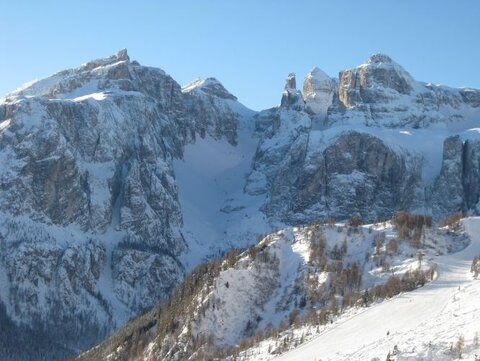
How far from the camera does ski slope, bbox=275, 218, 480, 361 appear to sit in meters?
71.9

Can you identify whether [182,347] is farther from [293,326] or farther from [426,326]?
[426,326]

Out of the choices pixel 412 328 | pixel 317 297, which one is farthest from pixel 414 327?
pixel 317 297

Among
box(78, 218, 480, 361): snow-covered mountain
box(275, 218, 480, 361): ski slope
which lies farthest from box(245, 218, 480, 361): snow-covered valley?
box(78, 218, 480, 361): snow-covered mountain

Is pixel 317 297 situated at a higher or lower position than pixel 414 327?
lower

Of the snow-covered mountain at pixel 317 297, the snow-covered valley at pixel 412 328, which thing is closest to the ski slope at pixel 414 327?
the snow-covered valley at pixel 412 328

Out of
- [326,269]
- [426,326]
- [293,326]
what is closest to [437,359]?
[426,326]

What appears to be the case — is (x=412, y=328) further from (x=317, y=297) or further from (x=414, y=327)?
(x=317, y=297)

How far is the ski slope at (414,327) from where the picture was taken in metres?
71.9

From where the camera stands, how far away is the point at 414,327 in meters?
83.9

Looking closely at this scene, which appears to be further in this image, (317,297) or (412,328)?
(317,297)

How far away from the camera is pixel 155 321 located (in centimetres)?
14325

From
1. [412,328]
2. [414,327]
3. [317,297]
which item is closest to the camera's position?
[412,328]

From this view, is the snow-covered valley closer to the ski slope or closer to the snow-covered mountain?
the ski slope

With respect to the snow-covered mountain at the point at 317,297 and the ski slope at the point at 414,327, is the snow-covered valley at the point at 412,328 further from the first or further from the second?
the snow-covered mountain at the point at 317,297
